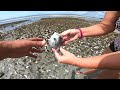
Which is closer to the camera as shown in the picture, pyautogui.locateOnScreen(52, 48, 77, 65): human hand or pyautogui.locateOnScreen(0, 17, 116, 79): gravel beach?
pyautogui.locateOnScreen(52, 48, 77, 65): human hand

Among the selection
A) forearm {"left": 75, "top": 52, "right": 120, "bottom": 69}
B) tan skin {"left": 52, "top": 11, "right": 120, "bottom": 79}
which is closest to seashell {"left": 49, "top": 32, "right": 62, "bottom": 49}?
tan skin {"left": 52, "top": 11, "right": 120, "bottom": 79}

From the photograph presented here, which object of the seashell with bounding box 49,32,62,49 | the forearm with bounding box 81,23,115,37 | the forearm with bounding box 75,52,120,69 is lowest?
the forearm with bounding box 75,52,120,69

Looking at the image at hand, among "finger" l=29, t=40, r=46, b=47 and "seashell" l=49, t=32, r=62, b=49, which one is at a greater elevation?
"seashell" l=49, t=32, r=62, b=49

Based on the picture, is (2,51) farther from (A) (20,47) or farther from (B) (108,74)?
(B) (108,74)

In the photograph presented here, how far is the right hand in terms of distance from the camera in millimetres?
1554

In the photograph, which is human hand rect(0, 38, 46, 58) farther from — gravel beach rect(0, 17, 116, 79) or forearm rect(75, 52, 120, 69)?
forearm rect(75, 52, 120, 69)

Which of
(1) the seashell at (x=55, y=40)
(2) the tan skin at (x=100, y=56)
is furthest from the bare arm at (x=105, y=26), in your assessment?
(1) the seashell at (x=55, y=40)

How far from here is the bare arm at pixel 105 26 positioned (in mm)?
1522

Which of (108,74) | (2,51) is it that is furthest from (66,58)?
(2,51)

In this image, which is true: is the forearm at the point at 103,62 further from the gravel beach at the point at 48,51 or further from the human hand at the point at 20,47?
the human hand at the point at 20,47

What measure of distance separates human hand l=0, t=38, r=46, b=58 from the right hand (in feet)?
0.38

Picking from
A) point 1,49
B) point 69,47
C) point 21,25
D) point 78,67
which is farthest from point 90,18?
point 1,49

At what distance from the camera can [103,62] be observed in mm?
1368
